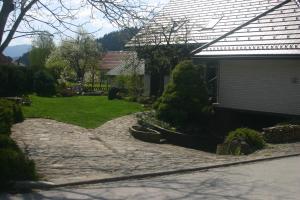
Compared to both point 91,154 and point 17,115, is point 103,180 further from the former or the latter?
point 17,115

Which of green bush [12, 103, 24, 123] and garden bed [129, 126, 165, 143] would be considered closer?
garden bed [129, 126, 165, 143]

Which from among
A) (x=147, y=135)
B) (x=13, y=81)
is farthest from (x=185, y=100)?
(x=13, y=81)

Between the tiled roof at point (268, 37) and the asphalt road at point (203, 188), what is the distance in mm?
9821

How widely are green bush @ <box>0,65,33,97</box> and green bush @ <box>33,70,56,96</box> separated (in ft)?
1.83

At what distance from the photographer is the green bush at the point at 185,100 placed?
65.5 ft

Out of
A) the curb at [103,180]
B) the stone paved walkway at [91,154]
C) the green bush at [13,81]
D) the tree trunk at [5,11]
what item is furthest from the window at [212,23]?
the tree trunk at [5,11]

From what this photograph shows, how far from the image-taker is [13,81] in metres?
31.4

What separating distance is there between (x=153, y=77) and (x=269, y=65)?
12.2m

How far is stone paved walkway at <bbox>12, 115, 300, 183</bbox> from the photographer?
9656 mm

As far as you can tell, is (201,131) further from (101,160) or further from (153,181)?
(153,181)

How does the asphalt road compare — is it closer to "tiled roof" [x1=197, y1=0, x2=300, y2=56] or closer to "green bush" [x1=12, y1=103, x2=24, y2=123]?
"tiled roof" [x1=197, y1=0, x2=300, y2=56]

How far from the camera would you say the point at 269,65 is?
20172 mm

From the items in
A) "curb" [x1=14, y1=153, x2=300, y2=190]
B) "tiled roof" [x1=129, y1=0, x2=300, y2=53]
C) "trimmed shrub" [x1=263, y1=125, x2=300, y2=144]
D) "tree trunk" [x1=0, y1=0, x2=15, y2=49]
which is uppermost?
"tiled roof" [x1=129, y1=0, x2=300, y2=53]

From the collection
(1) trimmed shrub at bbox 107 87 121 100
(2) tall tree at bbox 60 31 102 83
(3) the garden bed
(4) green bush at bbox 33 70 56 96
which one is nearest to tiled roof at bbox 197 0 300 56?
(3) the garden bed
